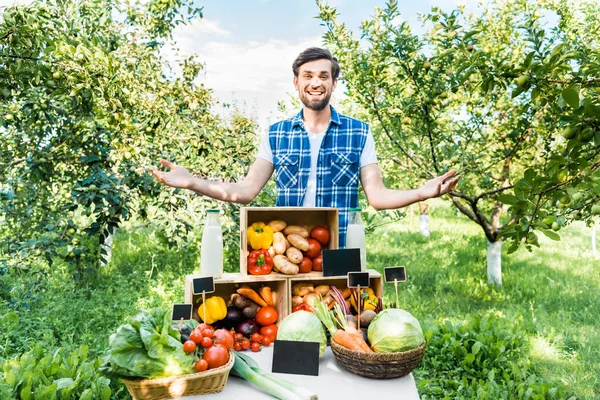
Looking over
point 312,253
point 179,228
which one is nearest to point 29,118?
point 179,228

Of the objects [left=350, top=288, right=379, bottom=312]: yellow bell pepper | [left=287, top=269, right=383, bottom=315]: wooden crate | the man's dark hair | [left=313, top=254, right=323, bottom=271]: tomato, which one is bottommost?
[left=350, top=288, right=379, bottom=312]: yellow bell pepper

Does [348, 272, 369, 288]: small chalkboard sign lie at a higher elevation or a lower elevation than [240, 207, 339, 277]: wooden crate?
lower

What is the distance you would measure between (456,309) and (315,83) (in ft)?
12.3

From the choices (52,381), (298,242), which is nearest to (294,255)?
(298,242)

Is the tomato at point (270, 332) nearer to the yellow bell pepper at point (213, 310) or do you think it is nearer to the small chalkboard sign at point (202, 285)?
the yellow bell pepper at point (213, 310)

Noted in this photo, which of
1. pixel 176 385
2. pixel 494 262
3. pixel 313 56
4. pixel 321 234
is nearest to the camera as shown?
pixel 176 385

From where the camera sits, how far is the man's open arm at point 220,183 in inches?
87.4

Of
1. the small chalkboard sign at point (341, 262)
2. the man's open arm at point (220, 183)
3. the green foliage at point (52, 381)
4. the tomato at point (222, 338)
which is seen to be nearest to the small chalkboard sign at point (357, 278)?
the small chalkboard sign at point (341, 262)

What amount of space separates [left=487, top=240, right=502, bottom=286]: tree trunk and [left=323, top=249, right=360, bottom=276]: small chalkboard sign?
14.2 ft

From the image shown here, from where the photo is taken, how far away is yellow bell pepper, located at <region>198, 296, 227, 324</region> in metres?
2.06

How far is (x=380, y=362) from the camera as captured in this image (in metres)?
1.67

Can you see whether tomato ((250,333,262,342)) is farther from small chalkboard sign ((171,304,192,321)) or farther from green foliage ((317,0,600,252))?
green foliage ((317,0,600,252))

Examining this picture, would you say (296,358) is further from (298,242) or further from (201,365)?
(298,242)

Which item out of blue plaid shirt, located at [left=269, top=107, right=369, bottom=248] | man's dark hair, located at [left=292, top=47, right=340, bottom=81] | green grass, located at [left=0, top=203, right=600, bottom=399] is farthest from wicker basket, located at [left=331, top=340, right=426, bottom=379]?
green grass, located at [left=0, top=203, right=600, bottom=399]
